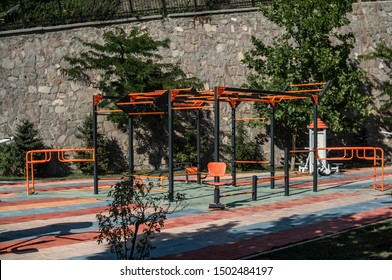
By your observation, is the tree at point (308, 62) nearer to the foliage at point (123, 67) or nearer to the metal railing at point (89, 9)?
the metal railing at point (89, 9)

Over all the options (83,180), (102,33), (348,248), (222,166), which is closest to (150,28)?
(102,33)

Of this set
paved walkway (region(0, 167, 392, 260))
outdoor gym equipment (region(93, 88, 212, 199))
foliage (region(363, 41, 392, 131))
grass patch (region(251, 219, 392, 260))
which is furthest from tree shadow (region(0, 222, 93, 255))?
foliage (region(363, 41, 392, 131))

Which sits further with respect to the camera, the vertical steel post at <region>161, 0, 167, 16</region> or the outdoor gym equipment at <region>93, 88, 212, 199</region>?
the vertical steel post at <region>161, 0, 167, 16</region>

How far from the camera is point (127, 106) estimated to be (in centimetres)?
1759

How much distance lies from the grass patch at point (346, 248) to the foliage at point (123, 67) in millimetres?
13688

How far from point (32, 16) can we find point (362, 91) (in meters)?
13.7

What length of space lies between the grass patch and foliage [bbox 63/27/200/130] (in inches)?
539

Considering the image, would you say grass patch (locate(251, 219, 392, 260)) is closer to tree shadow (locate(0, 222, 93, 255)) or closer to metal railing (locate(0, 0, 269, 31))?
tree shadow (locate(0, 222, 93, 255))

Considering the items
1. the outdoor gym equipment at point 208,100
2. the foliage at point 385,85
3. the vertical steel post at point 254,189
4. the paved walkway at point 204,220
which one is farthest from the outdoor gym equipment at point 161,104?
the foliage at point 385,85

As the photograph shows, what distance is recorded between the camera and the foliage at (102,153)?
22656 millimetres

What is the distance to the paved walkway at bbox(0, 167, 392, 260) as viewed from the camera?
8.73m

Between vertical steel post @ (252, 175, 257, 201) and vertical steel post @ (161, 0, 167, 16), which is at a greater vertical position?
vertical steel post @ (161, 0, 167, 16)

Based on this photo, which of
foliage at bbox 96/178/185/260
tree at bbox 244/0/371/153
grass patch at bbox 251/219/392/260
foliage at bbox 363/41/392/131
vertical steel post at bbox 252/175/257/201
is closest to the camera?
foliage at bbox 96/178/185/260
